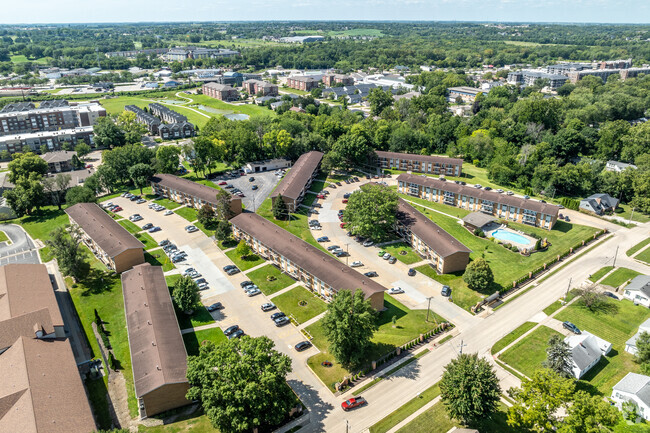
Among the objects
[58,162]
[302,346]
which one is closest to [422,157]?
[302,346]

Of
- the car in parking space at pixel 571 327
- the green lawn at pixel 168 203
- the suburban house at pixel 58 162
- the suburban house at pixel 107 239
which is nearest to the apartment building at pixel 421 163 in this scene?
the green lawn at pixel 168 203

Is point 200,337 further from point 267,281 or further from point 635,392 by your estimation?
point 635,392

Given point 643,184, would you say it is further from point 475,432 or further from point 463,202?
point 475,432

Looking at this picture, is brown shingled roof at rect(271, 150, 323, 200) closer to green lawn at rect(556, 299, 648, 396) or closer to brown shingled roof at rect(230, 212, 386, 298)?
brown shingled roof at rect(230, 212, 386, 298)

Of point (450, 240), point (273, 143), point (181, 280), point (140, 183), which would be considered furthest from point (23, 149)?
point (450, 240)

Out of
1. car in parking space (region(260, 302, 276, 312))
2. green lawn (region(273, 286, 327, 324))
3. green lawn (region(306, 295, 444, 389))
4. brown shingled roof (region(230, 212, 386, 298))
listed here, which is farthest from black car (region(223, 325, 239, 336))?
brown shingled roof (region(230, 212, 386, 298))

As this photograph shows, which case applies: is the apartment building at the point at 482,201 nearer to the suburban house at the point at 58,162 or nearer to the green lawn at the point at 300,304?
the green lawn at the point at 300,304
